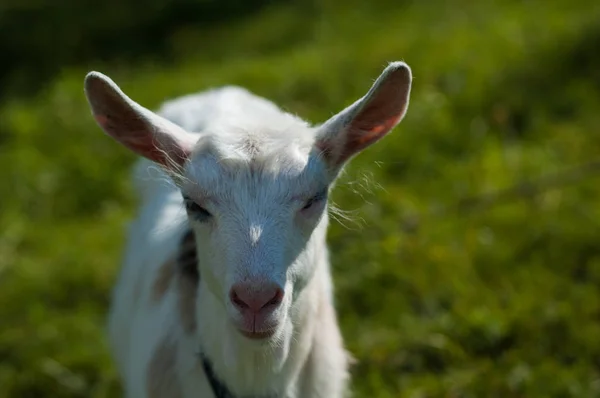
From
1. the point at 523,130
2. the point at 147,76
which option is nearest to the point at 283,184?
the point at 523,130

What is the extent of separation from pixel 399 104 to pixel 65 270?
11.0ft

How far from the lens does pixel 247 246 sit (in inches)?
114

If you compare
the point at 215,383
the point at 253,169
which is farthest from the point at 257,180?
the point at 215,383

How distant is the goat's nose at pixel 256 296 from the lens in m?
2.81

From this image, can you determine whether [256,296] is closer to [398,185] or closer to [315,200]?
[315,200]

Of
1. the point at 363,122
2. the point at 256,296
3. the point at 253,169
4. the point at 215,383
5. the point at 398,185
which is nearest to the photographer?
the point at 256,296

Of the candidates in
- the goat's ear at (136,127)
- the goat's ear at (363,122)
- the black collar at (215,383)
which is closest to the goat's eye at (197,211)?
the goat's ear at (136,127)

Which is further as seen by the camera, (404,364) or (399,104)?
(404,364)

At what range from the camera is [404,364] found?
4906 millimetres

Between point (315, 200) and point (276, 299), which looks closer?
point (276, 299)

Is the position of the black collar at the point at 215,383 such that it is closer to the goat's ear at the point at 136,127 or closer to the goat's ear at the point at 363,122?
the goat's ear at the point at 136,127

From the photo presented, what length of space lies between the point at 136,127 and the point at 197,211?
0.35m

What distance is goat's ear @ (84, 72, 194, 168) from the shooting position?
10.1 feet

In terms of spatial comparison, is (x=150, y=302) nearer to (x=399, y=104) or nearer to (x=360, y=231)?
(x=399, y=104)
